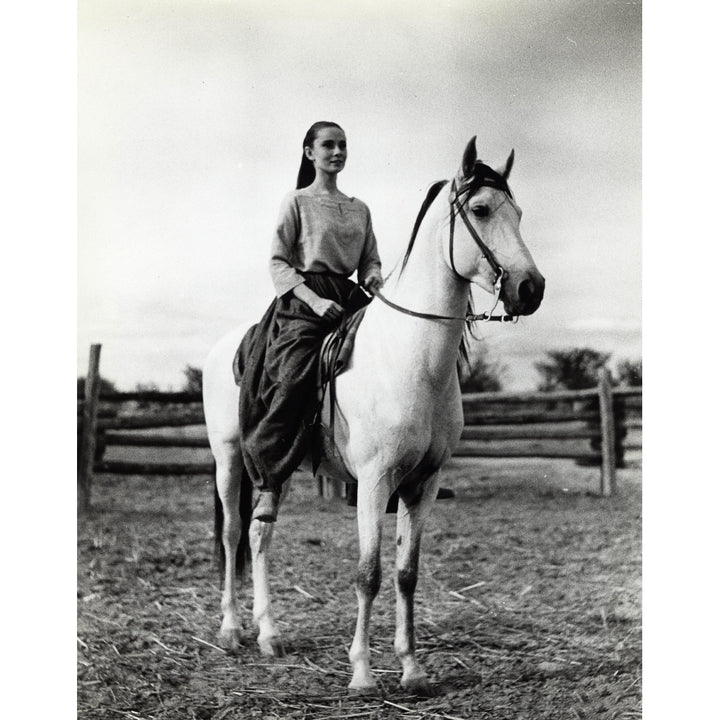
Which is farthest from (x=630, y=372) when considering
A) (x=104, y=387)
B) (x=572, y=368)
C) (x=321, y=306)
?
(x=104, y=387)

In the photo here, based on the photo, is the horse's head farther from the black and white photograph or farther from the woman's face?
the woman's face

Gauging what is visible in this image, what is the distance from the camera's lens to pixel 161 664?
3.45 meters

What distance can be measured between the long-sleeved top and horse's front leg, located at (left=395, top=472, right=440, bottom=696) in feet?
2.74

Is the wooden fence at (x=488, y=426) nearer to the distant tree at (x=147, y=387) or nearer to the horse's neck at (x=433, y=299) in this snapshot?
the distant tree at (x=147, y=387)

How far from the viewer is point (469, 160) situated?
112 inches

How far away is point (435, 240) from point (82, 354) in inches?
62.4

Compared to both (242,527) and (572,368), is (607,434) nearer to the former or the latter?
(572,368)

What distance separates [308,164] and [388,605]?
5.85 ft

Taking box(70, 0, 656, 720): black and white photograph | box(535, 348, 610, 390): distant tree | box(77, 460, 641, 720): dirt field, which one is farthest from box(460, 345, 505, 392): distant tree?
box(77, 460, 641, 720): dirt field

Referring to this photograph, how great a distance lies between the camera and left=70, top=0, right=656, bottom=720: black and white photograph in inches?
123

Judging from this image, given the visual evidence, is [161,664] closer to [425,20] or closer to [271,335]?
[271,335]

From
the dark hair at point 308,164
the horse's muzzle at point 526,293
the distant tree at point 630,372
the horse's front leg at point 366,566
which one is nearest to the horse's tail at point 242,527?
the horse's front leg at point 366,566

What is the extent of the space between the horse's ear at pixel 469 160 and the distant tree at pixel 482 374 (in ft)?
3.68
